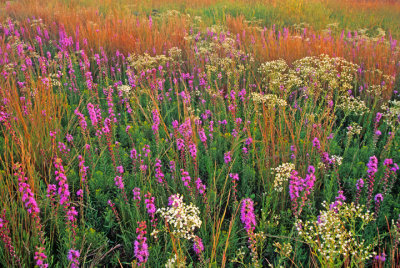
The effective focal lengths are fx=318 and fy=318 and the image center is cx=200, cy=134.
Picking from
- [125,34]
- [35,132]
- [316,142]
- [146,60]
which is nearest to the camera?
[316,142]

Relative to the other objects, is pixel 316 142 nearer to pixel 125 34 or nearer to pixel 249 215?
pixel 249 215

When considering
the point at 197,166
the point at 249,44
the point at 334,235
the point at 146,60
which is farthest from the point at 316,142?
the point at 249,44

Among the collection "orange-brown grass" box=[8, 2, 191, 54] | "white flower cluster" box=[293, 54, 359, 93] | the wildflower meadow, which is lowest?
the wildflower meadow

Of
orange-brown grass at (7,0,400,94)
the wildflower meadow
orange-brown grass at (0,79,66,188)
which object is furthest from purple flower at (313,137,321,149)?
orange-brown grass at (7,0,400,94)

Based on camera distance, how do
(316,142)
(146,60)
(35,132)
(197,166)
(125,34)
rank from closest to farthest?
(316,142) < (197,166) < (35,132) < (146,60) < (125,34)

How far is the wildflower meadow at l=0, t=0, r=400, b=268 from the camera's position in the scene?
1.84 m

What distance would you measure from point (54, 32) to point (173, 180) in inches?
203

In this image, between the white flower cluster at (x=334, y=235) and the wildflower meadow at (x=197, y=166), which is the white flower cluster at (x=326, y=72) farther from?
the white flower cluster at (x=334, y=235)

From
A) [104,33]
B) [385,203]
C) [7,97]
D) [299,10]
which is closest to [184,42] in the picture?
[104,33]

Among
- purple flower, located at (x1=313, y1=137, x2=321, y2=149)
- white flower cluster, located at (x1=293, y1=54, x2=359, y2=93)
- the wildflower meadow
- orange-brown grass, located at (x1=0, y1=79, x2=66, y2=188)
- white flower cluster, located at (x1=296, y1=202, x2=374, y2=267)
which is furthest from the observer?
white flower cluster, located at (x1=293, y1=54, x2=359, y2=93)

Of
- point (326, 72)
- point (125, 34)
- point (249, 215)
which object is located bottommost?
point (249, 215)

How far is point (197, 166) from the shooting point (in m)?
2.65

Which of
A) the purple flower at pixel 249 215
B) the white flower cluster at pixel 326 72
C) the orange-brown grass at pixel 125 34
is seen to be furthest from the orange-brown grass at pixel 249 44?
the purple flower at pixel 249 215

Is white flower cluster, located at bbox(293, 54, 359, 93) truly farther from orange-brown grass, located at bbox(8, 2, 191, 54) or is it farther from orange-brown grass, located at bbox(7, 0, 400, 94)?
orange-brown grass, located at bbox(8, 2, 191, 54)
